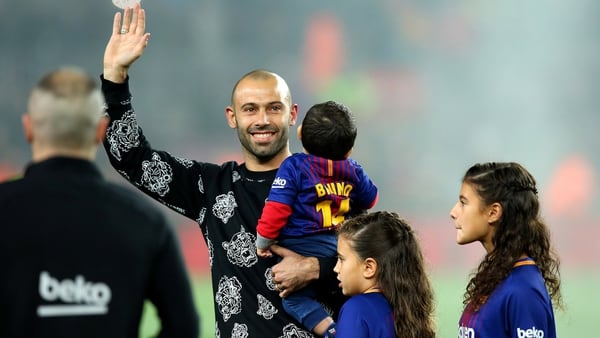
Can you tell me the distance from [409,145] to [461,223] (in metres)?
4.79

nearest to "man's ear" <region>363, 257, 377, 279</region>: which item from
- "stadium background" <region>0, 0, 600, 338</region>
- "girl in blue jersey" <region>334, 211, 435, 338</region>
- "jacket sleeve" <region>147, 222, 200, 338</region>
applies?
"girl in blue jersey" <region>334, 211, 435, 338</region>

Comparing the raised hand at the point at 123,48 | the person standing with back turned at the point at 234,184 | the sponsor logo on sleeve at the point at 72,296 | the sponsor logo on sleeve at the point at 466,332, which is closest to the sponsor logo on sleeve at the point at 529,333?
the sponsor logo on sleeve at the point at 466,332

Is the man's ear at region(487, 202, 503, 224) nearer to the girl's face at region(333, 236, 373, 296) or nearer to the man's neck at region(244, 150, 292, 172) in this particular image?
the girl's face at region(333, 236, 373, 296)

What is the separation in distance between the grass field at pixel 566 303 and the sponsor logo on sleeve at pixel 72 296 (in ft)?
→ 16.2

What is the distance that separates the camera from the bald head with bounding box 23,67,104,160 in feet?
5.92

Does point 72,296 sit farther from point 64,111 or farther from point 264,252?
point 264,252

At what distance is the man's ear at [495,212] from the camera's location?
9.24ft

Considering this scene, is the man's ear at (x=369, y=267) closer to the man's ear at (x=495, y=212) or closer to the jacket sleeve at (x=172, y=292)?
the man's ear at (x=495, y=212)

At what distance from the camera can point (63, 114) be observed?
180 cm

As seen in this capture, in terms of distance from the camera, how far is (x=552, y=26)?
8039mm

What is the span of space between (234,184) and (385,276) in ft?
2.17

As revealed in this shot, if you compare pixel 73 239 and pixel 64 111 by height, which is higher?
pixel 64 111

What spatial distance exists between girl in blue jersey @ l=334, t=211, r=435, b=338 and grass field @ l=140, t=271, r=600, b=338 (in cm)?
403

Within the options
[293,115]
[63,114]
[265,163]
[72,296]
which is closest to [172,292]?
[72,296]
